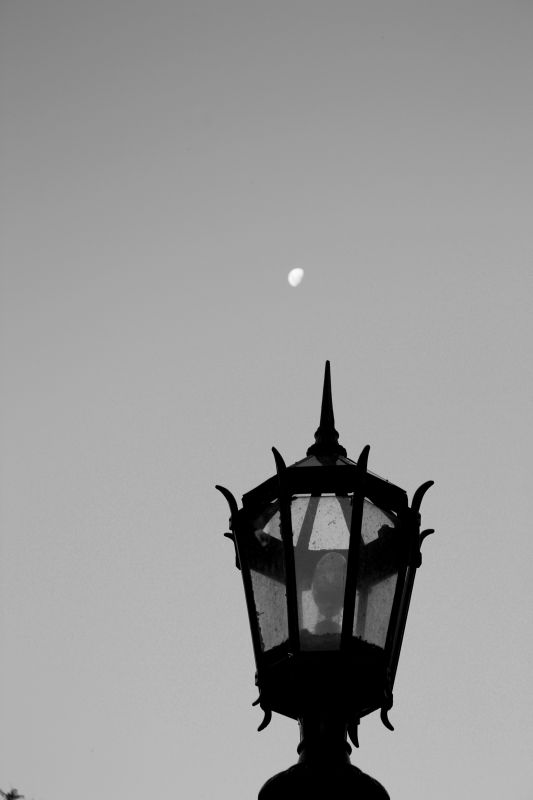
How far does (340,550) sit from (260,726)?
0.81m

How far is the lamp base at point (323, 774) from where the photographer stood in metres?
4.00

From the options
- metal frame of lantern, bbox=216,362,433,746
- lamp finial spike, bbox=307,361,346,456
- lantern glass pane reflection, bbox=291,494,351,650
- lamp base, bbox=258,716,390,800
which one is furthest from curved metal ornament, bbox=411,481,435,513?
lamp base, bbox=258,716,390,800

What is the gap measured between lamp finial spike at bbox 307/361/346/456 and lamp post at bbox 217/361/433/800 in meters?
0.36

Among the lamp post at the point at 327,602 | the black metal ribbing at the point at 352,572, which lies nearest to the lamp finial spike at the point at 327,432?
the lamp post at the point at 327,602

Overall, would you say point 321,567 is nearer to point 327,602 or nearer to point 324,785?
point 327,602

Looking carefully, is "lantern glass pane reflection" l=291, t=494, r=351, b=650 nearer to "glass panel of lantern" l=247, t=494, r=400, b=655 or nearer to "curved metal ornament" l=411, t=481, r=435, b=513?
"glass panel of lantern" l=247, t=494, r=400, b=655

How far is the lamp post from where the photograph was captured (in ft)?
13.4

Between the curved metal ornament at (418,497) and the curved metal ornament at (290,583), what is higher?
the curved metal ornament at (418,497)

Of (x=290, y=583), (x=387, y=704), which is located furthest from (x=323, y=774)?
(x=290, y=583)

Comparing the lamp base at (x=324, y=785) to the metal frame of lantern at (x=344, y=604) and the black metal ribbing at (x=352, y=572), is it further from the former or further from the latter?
the black metal ribbing at (x=352, y=572)

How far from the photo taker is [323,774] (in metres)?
4.07

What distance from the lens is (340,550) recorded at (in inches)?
167

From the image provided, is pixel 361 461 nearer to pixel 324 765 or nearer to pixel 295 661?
pixel 295 661

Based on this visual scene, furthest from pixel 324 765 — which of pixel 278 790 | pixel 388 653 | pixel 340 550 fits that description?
pixel 340 550
